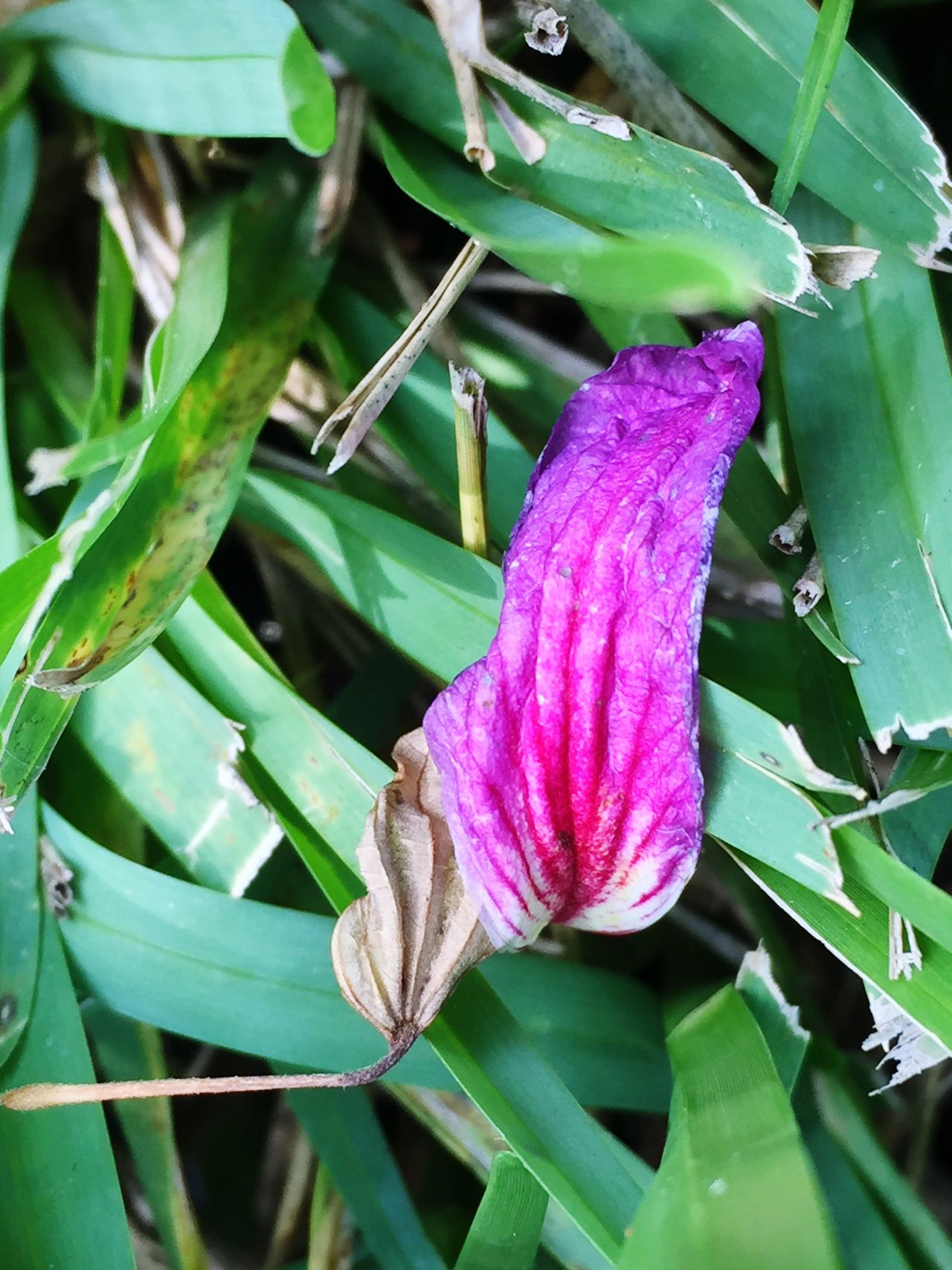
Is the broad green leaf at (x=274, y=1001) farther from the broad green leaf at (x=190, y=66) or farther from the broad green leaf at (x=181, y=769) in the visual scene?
the broad green leaf at (x=190, y=66)

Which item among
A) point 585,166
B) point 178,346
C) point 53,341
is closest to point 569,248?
point 585,166

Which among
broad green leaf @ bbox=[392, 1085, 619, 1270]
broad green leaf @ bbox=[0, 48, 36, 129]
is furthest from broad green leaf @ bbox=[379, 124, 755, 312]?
broad green leaf @ bbox=[392, 1085, 619, 1270]

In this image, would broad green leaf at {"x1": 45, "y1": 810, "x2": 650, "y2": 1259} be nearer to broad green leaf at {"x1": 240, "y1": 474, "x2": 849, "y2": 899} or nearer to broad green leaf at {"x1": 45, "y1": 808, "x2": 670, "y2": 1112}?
broad green leaf at {"x1": 45, "y1": 808, "x2": 670, "y2": 1112}

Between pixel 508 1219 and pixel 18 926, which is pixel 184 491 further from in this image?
pixel 508 1219

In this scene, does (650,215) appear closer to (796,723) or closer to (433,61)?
(433,61)

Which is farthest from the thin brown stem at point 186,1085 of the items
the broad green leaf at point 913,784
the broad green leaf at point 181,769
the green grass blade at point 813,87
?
the green grass blade at point 813,87

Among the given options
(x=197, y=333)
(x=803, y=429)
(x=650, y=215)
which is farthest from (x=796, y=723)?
(x=197, y=333)
